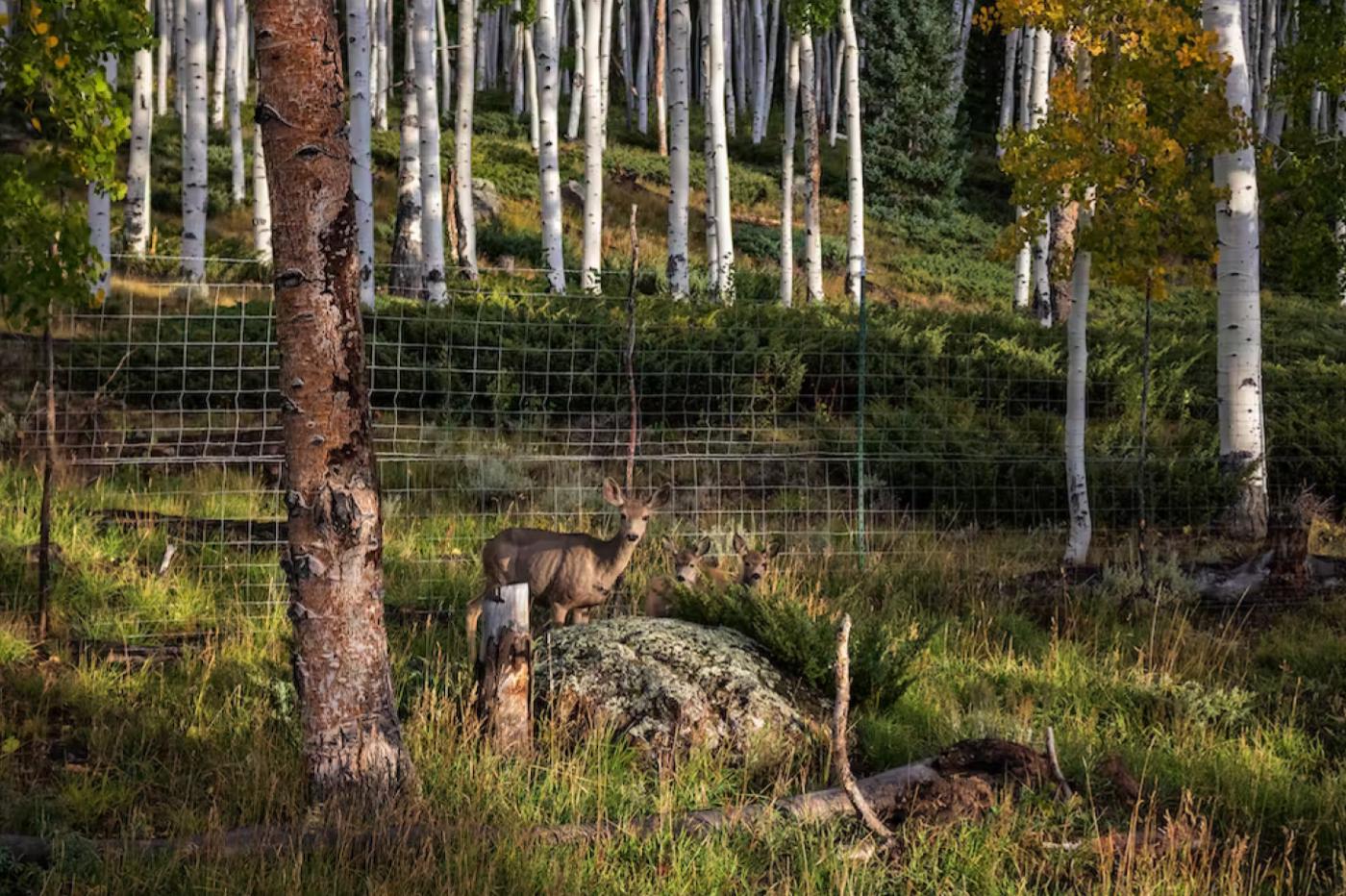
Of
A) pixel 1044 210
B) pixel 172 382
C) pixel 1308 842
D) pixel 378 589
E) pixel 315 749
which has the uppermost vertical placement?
pixel 1044 210

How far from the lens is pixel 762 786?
19.3ft

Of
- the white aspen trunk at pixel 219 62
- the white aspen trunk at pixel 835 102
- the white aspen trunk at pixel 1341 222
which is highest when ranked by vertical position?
the white aspen trunk at pixel 835 102

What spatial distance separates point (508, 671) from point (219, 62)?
120 ft

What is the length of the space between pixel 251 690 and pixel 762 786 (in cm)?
274

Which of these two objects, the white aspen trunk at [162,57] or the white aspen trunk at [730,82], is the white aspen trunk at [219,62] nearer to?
the white aspen trunk at [162,57]

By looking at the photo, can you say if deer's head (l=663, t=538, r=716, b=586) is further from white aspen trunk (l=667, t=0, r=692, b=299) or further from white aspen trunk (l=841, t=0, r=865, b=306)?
white aspen trunk (l=841, t=0, r=865, b=306)

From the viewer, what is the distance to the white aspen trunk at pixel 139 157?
64.2ft

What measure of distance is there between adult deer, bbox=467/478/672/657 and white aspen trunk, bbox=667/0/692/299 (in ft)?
38.3

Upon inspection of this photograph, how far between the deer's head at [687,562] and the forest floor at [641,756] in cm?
30

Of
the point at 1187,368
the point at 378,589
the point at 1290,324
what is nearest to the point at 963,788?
the point at 378,589

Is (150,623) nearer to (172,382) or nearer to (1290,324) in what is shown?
(172,382)

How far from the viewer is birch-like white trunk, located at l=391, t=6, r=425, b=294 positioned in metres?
18.8

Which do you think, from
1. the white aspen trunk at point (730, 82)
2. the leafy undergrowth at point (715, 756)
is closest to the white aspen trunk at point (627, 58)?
the white aspen trunk at point (730, 82)

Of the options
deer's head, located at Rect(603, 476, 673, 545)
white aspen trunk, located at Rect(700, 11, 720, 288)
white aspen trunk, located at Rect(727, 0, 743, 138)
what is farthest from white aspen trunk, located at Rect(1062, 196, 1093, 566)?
white aspen trunk, located at Rect(727, 0, 743, 138)
